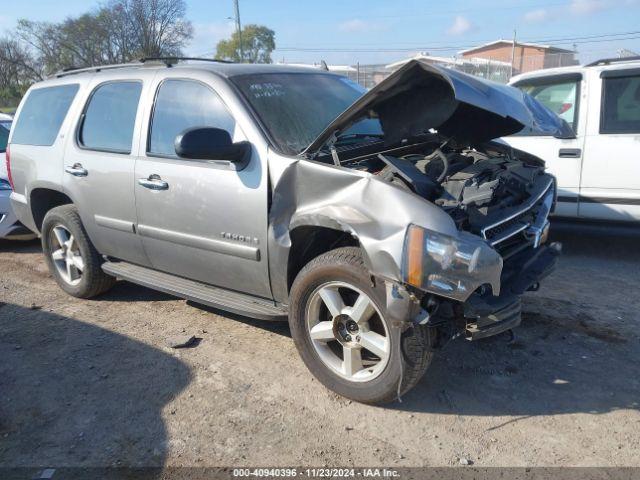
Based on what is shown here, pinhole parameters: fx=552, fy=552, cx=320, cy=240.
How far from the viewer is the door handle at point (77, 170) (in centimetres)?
444

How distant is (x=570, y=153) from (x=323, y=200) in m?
3.62

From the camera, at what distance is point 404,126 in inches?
135

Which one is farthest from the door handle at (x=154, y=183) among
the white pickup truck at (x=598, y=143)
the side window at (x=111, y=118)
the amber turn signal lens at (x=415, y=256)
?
the white pickup truck at (x=598, y=143)

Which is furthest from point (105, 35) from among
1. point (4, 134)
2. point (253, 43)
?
Result: point (4, 134)

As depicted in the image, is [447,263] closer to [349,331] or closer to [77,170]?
[349,331]

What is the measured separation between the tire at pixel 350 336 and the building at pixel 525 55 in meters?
19.1

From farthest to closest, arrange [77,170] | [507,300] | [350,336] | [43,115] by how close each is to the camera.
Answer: [43,115]
[77,170]
[350,336]
[507,300]

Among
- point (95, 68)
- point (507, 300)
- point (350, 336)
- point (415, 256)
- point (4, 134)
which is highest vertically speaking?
point (95, 68)

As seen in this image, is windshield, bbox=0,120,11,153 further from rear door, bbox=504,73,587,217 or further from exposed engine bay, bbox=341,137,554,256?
rear door, bbox=504,73,587,217

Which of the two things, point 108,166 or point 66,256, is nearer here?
point 108,166

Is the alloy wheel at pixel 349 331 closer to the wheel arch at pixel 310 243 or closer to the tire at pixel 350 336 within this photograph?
the tire at pixel 350 336

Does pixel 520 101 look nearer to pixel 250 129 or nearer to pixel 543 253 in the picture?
pixel 543 253

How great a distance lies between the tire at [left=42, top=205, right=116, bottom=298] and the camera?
4.74 m

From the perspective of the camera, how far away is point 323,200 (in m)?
3.06
